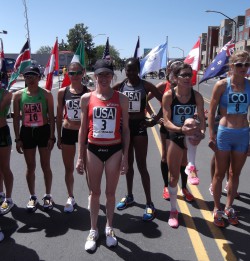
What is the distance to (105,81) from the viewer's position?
3.39m

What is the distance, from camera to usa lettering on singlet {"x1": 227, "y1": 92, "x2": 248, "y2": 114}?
3.79 metres

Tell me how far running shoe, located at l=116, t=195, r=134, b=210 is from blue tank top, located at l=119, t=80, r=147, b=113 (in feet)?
4.36

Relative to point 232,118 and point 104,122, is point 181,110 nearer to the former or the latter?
point 232,118

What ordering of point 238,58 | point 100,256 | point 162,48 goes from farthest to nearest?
point 162,48 < point 238,58 < point 100,256

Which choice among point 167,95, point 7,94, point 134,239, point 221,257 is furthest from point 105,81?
point 221,257

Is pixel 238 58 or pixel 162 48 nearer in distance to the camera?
Result: pixel 238 58

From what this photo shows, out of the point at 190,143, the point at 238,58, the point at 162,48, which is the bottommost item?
the point at 190,143

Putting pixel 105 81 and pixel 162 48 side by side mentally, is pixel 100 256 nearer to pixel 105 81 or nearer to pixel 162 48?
pixel 105 81

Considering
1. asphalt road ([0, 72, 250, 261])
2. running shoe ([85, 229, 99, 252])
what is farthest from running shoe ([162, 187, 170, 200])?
running shoe ([85, 229, 99, 252])

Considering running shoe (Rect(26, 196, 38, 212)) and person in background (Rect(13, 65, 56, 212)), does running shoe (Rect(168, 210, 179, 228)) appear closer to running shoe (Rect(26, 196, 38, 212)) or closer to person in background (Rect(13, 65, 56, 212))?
person in background (Rect(13, 65, 56, 212))

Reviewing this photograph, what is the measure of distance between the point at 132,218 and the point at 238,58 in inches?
96.2

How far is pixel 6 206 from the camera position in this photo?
14.4ft

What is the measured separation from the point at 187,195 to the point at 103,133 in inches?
83.1

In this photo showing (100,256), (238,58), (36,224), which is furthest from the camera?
(36,224)
